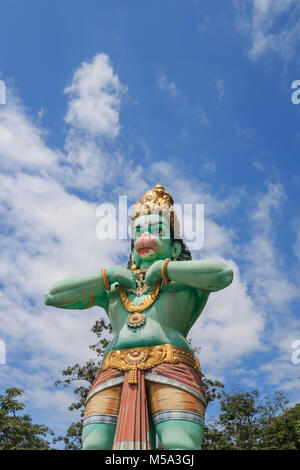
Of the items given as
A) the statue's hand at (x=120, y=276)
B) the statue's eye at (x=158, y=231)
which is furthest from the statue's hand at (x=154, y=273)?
the statue's eye at (x=158, y=231)

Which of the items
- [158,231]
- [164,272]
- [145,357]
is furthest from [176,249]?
[145,357]

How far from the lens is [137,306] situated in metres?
5.45

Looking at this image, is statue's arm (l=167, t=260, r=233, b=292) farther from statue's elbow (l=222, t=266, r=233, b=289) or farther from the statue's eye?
the statue's eye

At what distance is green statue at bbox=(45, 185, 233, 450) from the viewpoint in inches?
183

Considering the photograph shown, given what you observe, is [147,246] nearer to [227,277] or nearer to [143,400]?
[227,277]

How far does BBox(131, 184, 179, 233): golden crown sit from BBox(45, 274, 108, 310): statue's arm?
4.11 feet

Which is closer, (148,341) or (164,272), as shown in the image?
(148,341)

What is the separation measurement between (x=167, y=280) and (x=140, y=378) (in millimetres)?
1201

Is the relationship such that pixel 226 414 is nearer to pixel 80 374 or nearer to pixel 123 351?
pixel 80 374

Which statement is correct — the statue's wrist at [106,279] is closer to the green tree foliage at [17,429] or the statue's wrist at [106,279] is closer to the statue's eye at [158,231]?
A: the statue's eye at [158,231]

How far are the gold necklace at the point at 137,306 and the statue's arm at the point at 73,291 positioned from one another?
0.34 meters

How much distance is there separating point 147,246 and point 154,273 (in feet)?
1.71

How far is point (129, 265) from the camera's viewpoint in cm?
635
